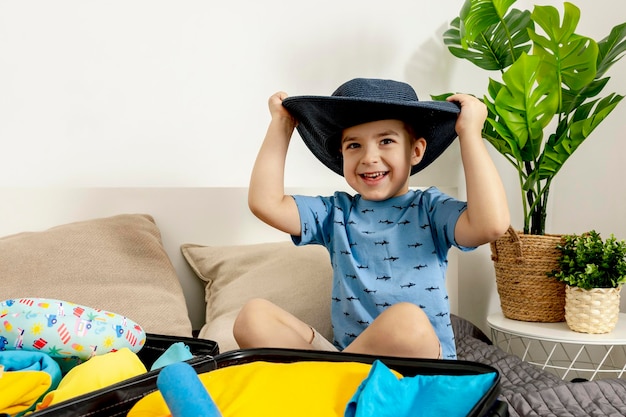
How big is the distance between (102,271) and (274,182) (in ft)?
1.48

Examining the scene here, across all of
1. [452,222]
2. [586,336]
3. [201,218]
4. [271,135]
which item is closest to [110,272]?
[201,218]

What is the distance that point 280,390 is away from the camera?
69 cm

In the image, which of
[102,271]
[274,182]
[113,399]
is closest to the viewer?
[113,399]

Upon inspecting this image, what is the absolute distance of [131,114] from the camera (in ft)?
5.72

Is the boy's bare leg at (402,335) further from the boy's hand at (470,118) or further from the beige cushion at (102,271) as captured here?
the beige cushion at (102,271)

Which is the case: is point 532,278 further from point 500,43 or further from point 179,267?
point 179,267

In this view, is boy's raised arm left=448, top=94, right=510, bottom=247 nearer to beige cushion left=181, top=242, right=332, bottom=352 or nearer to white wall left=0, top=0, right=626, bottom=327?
beige cushion left=181, top=242, right=332, bottom=352

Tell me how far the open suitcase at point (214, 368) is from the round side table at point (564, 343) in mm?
953

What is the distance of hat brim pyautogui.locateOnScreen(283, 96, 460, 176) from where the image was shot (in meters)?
1.16

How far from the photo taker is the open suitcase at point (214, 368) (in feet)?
2.13

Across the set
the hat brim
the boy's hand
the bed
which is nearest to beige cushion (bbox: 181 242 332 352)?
the bed

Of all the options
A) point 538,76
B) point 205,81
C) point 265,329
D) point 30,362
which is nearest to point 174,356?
point 30,362

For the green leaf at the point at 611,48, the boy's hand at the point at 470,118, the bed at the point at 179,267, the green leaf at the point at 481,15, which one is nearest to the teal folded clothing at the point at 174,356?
the bed at the point at 179,267

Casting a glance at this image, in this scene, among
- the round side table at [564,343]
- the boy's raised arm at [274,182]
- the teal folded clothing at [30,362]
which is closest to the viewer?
the teal folded clothing at [30,362]
